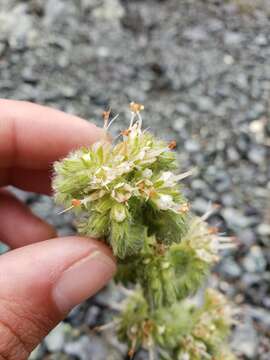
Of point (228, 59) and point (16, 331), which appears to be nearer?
point (16, 331)

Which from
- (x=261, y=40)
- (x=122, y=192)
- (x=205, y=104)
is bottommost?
(x=205, y=104)

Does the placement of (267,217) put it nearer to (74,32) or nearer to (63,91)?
(63,91)

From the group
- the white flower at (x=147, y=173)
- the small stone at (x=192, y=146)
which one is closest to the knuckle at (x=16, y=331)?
the white flower at (x=147, y=173)

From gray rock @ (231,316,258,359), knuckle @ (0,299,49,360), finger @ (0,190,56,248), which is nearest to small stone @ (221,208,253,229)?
gray rock @ (231,316,258,359)

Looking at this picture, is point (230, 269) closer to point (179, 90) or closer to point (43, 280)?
point (179, 90)

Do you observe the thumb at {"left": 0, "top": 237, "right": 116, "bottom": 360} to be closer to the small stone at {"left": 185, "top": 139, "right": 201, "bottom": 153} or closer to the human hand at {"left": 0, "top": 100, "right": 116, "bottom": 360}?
the human hand at {"left": 0, "top": 100, "right": 116, "bottom": 360}

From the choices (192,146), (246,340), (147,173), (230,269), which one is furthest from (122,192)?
(192,146)

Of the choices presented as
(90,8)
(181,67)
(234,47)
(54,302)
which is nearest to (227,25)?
(234,47)

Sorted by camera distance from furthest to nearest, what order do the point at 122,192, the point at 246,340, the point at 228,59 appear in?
the point at 228,59
the point at 246,340
the point at 122,192
